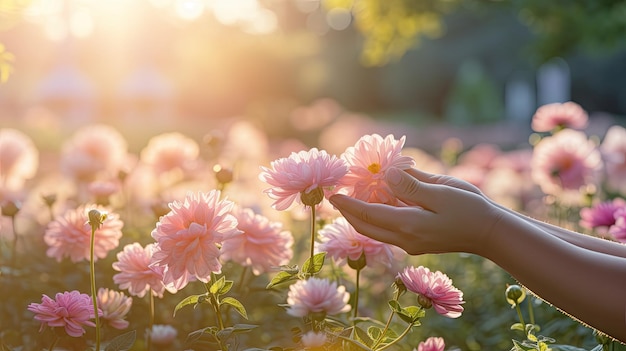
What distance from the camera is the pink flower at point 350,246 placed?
1.47m

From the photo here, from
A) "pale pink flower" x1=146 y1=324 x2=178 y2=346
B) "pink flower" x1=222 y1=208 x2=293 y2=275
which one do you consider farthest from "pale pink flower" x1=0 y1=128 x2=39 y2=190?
"pink flower" x1=222 y1=208 x2=293 y2=275

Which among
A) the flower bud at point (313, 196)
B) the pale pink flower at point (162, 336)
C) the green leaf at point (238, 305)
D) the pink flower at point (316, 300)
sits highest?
the flower bud at point (313, 196)

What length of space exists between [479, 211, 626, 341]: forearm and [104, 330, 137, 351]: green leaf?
626mm

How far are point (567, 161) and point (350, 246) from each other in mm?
1437

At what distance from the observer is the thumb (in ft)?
4.16

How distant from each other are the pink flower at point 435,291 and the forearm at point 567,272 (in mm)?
117

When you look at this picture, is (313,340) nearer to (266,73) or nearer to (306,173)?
(306,173)

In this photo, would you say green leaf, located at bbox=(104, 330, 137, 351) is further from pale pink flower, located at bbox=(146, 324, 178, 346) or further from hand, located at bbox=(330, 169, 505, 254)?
hand, located at bbox=(330, 169, 505, 254)

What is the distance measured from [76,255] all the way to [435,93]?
25.8 metres

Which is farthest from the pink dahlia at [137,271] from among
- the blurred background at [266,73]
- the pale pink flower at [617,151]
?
the blurred background at [266,73]

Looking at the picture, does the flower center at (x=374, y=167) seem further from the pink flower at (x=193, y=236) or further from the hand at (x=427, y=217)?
the pink flower at (x=193, y=236)

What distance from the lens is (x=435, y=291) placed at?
1.32 meters

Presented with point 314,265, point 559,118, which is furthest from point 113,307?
point 559,118

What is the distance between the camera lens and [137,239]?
2324mm
